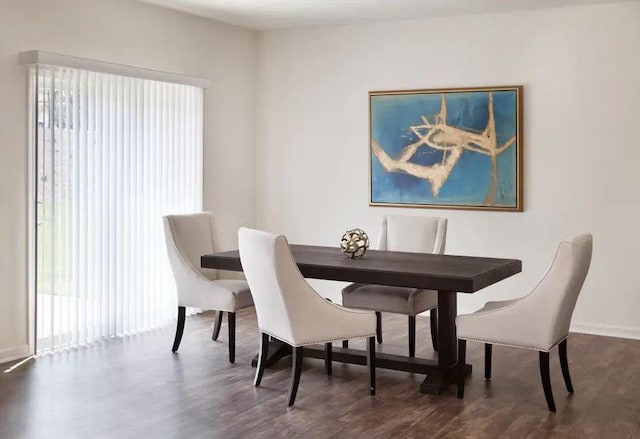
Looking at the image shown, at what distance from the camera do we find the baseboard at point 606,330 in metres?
5.96

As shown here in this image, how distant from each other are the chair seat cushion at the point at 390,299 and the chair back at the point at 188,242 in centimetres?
108

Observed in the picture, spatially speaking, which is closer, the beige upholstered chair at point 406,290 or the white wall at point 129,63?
the beige upholstered chair at point 406,290

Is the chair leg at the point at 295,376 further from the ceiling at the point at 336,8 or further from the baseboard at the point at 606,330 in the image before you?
the ceiling at the point at 336,8

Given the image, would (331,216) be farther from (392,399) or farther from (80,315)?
(392,399)

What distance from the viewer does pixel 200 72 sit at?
22.0ft

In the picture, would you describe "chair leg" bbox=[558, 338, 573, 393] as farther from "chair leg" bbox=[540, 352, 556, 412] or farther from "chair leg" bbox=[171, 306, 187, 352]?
"chair leg" bbox=[171, 306, 187, 352]

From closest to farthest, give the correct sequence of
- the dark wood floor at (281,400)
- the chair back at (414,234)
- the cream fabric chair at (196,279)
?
1. the dark wood floor at (281,400)
2. the cream fabric chair at (196,279)
3. the chair back at (414,234)

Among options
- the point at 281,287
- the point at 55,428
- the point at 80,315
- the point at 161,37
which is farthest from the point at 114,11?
the point at 55,428

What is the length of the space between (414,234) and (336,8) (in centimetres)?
201

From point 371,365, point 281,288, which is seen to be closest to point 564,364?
point 371,365

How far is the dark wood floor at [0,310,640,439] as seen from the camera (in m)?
3.81

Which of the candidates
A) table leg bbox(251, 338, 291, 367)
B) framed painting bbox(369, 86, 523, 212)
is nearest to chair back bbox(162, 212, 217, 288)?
table leg bbox(251, 338, 291, 367)

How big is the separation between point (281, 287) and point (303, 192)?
3.28 m

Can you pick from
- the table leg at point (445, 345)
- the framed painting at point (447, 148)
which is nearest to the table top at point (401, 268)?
the table leg at point (445, 345)
